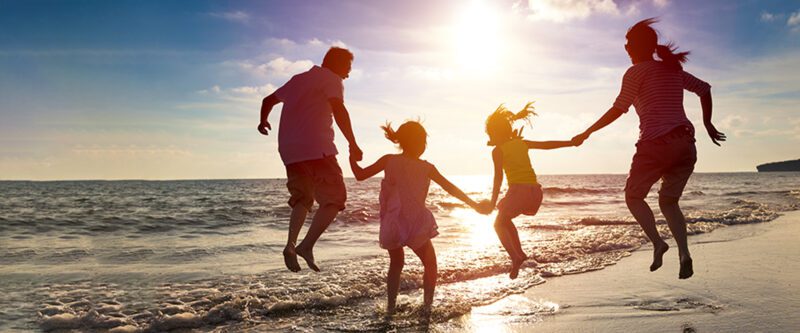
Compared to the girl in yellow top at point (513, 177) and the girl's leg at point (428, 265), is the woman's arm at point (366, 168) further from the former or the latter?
the girl in yellow top at point (513, 177)

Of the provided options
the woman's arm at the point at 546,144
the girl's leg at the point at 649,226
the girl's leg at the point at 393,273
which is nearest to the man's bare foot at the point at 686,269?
the girl's leg at the point at 649,226

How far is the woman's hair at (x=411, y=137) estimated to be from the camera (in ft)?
17.2

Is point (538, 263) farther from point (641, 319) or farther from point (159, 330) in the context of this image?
point (159, 330)

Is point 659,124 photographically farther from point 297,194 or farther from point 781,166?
point 781,166

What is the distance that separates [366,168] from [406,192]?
0.45 metres

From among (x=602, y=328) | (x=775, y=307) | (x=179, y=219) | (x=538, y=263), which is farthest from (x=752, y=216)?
(x=179, y=219)

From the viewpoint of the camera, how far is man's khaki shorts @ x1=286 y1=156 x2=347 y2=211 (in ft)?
17.0

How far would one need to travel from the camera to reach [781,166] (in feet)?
553

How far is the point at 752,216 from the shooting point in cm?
1680

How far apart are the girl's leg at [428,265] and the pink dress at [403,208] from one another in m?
0.12

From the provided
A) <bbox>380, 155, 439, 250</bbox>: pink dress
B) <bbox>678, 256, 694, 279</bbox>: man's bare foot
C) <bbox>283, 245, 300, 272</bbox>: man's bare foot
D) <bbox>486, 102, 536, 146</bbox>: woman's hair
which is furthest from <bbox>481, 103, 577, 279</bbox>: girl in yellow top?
<bbox>283, 245, 300, 272</bbox>: man's bare foot

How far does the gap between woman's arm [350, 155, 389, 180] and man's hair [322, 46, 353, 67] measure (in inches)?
38.7

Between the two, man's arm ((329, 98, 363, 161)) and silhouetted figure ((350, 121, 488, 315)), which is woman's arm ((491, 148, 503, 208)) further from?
man's arm ((329, 98, 363, 161))

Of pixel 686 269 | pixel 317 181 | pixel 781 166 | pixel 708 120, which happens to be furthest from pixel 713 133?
pixel 781 166
